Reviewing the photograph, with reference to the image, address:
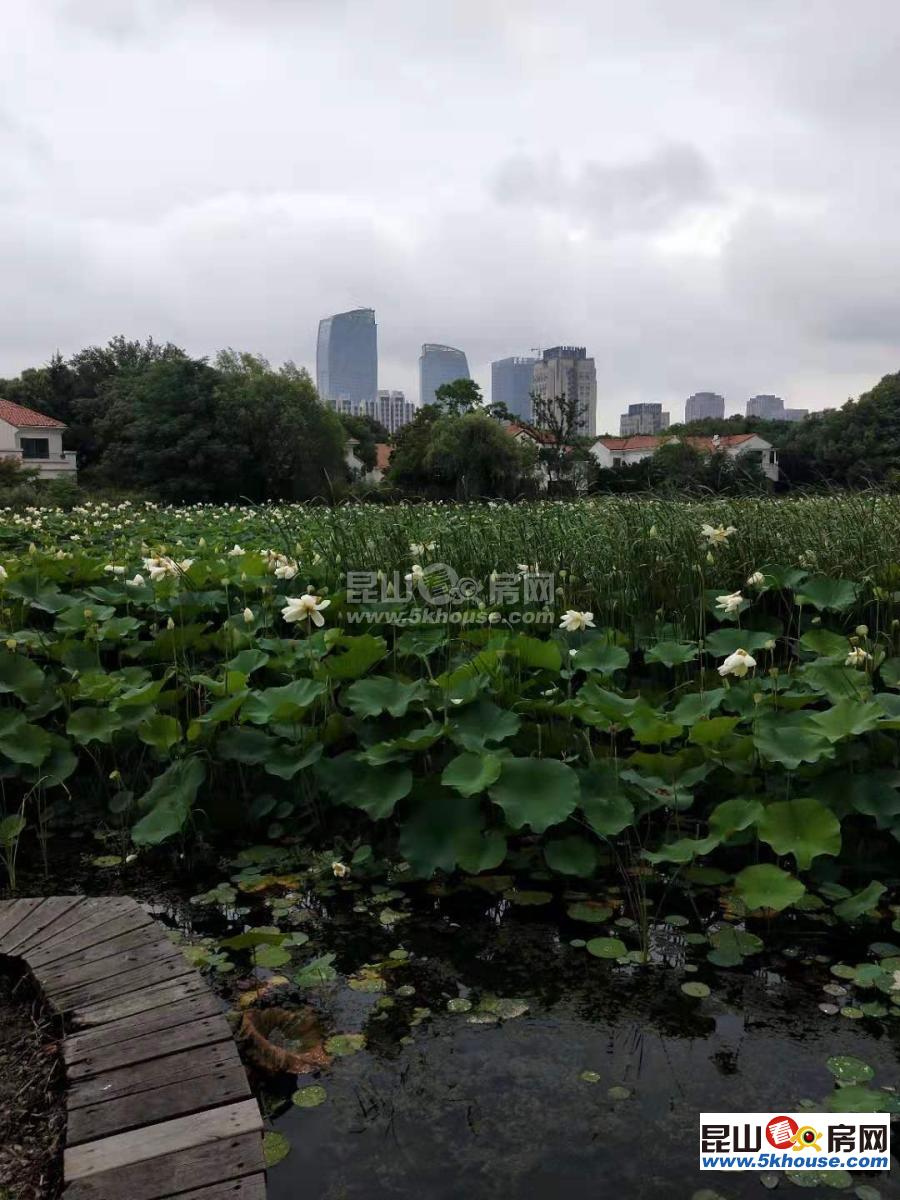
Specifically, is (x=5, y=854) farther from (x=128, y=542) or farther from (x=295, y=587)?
(x=128, y=542)

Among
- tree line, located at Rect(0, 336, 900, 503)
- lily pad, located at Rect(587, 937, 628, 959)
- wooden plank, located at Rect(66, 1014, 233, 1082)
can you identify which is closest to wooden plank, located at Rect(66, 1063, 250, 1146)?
wooden plank, located at Rect(66, 1014, 233, 1082)

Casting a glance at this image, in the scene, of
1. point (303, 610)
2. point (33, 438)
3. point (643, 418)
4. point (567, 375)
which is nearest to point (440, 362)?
point (643, 418)

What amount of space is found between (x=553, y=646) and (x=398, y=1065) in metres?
1.85

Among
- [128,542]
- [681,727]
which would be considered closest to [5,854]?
[681,727]

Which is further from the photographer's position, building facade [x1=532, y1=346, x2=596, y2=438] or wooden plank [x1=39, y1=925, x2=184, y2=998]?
building facade [x1=532, y1=346, x2=596, y2=438]

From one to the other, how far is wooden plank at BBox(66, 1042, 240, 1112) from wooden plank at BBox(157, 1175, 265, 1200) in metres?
0.29

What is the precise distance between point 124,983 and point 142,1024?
193 millimetres

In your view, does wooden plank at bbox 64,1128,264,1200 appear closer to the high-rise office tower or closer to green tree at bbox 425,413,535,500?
green tree at bbox 425,413,535,500

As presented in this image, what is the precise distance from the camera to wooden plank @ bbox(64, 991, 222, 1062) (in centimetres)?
189

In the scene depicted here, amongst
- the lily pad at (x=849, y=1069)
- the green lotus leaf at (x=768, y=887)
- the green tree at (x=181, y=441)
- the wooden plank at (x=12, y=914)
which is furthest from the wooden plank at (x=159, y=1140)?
the green tree at (x=181, y=441)

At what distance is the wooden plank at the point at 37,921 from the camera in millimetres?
2301

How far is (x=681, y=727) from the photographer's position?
120 inches

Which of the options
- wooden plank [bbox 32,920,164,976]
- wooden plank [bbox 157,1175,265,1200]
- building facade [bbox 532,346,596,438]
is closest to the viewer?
wooden plank [bbox 157,1175,265,1200]

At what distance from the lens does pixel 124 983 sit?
6.96ft
